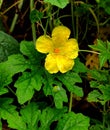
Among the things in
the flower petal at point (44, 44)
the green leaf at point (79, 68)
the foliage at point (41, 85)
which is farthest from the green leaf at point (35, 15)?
the green leaf at point (79, 68)

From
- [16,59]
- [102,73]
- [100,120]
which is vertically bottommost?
[100,120]

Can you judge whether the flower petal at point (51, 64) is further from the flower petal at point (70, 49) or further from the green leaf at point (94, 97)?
the green leaf at point (94, 97)

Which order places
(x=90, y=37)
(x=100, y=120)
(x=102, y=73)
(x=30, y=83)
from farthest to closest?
(x=90, y=37), (x=100, y=120), (x=102, y=73), (x=30, y=83)

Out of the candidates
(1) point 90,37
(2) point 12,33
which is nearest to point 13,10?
(2) point 12,33

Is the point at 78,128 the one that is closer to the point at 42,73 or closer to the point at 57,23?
the point at 42,73

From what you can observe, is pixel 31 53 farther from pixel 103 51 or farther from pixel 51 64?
pixel 103 51

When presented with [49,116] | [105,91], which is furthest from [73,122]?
[105,91]
